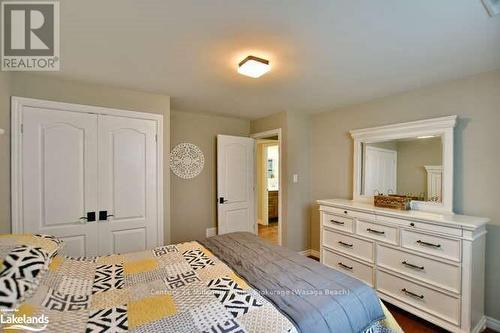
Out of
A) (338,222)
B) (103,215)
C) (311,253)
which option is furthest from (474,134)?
(103,215)

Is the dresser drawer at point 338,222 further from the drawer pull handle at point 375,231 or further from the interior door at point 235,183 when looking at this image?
the interior door at point 235,183

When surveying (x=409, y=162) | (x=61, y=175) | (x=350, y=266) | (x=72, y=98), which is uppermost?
(x=72, y=98)

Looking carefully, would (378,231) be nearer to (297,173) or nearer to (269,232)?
(297,173)

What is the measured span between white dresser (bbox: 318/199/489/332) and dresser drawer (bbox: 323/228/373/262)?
0.04ft

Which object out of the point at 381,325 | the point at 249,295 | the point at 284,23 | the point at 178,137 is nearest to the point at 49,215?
the point at 178,137

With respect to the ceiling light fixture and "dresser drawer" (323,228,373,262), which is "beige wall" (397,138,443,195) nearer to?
"dresser drawer" (323,228,373,262)

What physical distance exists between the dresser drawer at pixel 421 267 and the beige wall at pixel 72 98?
2522 mm

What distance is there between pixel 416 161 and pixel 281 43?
81.6 inches

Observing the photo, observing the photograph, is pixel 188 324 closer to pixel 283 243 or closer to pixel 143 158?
pixel 143 158

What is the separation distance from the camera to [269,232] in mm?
5160

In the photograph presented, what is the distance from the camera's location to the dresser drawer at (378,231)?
7.40 feet

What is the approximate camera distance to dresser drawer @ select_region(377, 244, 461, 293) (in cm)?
187

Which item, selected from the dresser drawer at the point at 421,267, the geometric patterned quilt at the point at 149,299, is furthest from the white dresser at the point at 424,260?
the geometric patterned quilt at the point at 149,299

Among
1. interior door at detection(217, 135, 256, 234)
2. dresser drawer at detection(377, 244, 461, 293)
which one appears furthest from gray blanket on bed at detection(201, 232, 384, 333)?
interior door at detection(217, 135, 256, 234)
